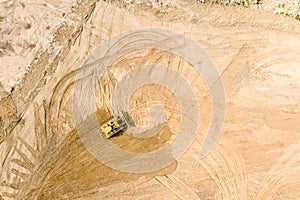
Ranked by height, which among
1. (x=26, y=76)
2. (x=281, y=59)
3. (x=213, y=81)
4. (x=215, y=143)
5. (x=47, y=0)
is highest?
(x=47, y=0)

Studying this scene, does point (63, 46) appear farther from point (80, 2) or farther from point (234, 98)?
point (234, 98)

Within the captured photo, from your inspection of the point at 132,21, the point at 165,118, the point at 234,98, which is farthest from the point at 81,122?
the point at 234,98

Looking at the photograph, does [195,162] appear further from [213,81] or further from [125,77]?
[125,77]

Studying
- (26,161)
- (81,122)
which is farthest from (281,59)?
(26,161)

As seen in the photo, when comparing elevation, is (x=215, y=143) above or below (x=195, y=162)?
above

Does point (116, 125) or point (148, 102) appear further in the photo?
point (148, 102)

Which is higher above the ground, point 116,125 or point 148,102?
point 148,102
